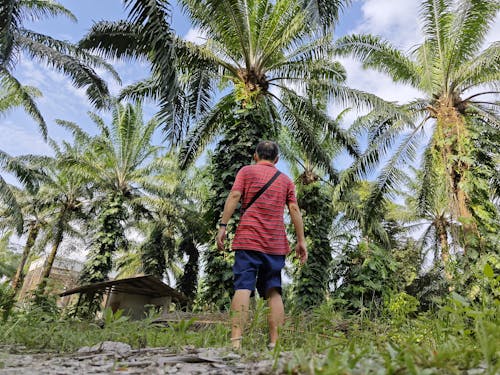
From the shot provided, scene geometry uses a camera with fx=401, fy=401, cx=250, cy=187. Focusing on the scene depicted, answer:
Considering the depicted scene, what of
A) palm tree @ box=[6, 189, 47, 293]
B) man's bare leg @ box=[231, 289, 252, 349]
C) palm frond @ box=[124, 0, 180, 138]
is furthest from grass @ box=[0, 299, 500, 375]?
palm tree @ box=[6, 189, 47, 293]

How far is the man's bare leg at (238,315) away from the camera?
280cm

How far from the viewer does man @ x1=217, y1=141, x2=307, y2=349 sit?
330cm

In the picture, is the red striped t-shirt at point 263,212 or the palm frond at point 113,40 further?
the palm frond at point 113,40

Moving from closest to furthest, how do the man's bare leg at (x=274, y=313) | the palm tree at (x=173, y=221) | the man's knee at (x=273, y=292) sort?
the man's bare leg at (x=274, y=313) → the man's knee at (x=273, y=292) → the palm tree at (x=173, y=221)

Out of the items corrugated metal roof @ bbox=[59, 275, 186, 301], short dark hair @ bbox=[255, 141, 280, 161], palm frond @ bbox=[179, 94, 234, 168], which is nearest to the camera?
short dark hair @ bbox=[255, 141, 280, 161]

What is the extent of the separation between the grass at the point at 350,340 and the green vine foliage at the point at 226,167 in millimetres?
4754

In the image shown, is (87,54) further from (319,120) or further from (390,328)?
(390,328)

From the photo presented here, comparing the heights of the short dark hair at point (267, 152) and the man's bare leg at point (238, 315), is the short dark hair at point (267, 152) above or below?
above

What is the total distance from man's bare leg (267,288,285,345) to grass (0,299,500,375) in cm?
10

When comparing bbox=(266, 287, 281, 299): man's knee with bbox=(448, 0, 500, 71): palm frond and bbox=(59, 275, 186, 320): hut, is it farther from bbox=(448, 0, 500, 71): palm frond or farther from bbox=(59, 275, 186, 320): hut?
bbox=(59, 275, 186, 320): hut

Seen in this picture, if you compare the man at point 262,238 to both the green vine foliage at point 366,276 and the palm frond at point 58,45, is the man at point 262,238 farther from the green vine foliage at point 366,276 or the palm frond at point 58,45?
the palm frond at point 58,45

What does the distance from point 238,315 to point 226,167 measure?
7481mm

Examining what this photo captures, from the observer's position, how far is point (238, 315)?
3.00m

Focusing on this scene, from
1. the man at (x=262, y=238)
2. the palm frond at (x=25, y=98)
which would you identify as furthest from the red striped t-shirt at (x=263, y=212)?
the palm frond at (x=25, y=98)
